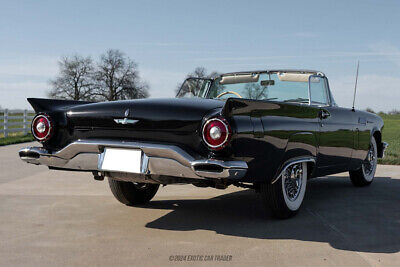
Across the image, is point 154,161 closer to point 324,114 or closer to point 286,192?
point 286,192

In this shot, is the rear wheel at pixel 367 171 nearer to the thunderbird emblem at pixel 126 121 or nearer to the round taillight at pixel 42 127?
the thunderbird emblem at pixel 126 121

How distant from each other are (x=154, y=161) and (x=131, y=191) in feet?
5.25

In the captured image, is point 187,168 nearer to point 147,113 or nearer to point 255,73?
→ point 147,113

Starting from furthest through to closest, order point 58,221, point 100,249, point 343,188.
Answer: point 343,188
point 58,221
point 100,249

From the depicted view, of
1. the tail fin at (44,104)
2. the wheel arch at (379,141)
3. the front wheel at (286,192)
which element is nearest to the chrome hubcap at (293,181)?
the front wheel at (286,192)

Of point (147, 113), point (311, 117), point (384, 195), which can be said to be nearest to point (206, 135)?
point (147, 113)

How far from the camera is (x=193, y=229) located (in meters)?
4.00

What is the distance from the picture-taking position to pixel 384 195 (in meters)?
5.88

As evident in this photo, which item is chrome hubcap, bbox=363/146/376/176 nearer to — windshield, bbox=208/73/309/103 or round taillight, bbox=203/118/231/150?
windshield, bbox=208/73/309/103

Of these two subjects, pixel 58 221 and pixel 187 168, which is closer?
pixel 187 168

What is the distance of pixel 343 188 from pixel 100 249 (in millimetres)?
4171

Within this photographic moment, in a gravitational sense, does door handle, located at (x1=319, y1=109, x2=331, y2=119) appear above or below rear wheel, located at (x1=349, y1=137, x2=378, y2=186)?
above

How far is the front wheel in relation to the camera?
4137 mm

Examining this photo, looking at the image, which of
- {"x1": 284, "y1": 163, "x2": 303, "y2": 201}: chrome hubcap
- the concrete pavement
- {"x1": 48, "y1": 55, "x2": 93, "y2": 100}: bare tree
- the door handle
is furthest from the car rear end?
{"x1": 48, "y1": 55, "x2": 93, "y2": 100}: bare tree
